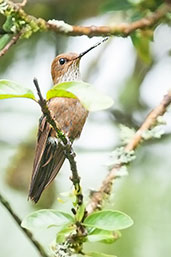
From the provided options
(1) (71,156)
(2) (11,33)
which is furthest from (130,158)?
(2) (11,33)

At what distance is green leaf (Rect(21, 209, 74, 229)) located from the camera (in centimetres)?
175

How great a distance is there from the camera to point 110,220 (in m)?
1.75

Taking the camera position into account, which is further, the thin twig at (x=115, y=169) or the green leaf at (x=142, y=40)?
the thin twig at (x=115, y=169)

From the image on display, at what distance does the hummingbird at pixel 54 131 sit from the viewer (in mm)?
2443

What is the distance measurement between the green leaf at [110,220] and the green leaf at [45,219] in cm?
6

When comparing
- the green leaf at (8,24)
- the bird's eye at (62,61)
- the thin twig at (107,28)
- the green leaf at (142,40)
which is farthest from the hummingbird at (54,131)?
the thin twig at (107,28)

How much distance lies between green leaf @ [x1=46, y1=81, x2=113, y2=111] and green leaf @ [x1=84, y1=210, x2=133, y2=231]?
1.53ft

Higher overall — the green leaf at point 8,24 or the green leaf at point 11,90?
the green leaf at point 8,24

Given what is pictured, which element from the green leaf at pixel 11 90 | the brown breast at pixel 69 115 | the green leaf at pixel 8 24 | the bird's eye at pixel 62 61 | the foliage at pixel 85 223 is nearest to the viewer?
the green leaf at pixel 11 90

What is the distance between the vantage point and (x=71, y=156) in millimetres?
1726

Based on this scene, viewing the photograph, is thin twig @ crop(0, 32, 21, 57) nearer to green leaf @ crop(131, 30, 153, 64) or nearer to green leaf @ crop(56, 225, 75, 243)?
green leaf @ crop(131, 30, 153, 64)

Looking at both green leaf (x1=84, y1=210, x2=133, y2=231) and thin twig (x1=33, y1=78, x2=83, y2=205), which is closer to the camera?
thin twig (x1=33, y1=78, x2=83, y2=205)

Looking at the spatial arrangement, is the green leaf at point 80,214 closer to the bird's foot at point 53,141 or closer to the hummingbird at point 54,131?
the hummingbird at point 54,131

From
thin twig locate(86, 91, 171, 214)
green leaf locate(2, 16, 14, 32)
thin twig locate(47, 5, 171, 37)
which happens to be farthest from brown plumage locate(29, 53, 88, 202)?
thin twig locate(47, 5, 171, 37)
